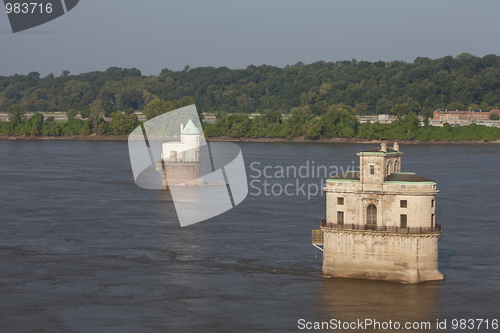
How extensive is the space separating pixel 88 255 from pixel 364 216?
19182 mm

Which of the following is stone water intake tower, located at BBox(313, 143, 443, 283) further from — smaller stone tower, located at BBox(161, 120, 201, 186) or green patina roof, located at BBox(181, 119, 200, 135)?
smaller stone tower, located at BBox(161, 120, 201, 186)

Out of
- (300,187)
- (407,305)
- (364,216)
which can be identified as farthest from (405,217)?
(300,187)

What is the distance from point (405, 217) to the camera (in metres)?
38.7

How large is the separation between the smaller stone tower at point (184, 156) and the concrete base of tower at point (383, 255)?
4021 centimetres

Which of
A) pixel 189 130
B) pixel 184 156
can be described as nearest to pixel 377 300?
pixel 189 130

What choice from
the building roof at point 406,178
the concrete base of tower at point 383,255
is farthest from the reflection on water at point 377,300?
the building roof at point 406,178

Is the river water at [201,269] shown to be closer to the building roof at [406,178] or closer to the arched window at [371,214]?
the arched window at [371,214]

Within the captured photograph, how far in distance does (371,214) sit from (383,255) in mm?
2223

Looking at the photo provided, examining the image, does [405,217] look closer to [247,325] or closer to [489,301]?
[489,301]

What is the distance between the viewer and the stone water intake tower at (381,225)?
38406 mm

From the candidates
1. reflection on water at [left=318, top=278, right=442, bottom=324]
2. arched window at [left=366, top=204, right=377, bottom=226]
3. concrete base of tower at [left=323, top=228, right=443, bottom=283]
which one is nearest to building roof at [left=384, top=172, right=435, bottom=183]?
arched window at [left=366, top=204, right=377, bottom=226]

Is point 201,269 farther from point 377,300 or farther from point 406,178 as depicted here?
point 406,178

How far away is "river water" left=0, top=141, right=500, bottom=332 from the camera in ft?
119

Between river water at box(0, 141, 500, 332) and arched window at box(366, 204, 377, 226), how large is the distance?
3195 mm
